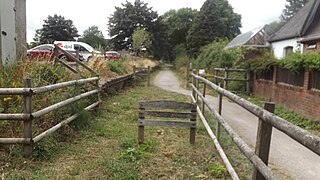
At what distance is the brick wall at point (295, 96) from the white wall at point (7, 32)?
7965mm

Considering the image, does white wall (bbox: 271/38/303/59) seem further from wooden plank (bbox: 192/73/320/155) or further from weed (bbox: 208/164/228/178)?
wooden plank (bbox: 192/73/320/155)

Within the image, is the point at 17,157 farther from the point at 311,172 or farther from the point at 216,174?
the point at 311,172

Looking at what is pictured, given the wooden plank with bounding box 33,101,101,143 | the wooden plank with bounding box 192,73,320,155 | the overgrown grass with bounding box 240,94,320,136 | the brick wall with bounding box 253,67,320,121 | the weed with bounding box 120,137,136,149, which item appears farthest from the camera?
the brick wall with bounding box 253,67,320,121

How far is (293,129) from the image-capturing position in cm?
220

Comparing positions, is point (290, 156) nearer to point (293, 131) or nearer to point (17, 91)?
point (293, 131)

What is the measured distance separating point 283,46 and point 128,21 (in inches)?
1465

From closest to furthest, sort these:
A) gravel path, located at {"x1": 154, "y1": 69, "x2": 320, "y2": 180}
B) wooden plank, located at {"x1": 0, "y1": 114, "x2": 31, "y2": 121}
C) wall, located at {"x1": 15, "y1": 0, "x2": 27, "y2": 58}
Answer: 1. wooden plank, located at {"x1": 0, "y1": 114, "x2": 31, "y2": 121}
2. gravel path, located at {"x1": 154, "y1": 69, "x2": 320, "y2": 180}
3. wall, located at {"x1": 15, "y1": 0, "x2": 27, "y2": 58}

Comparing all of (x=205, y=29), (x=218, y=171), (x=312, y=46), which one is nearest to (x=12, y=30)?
(x=218, y=171)

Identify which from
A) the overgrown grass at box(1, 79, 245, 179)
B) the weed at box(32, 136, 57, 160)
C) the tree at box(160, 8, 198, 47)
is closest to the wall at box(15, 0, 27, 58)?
the overgrown grass at box(1, 79, 245, 179)

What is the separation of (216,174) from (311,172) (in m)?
1.61

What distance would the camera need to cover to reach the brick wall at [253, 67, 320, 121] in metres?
9.11

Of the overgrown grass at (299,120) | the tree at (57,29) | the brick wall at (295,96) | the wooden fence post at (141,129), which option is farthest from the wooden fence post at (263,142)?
the tree at (57,29)

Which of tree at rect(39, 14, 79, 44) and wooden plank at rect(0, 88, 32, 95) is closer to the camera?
wooden plank at rect(0, 88, 32, 95)

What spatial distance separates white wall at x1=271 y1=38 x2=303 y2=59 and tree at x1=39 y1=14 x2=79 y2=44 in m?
40.7
